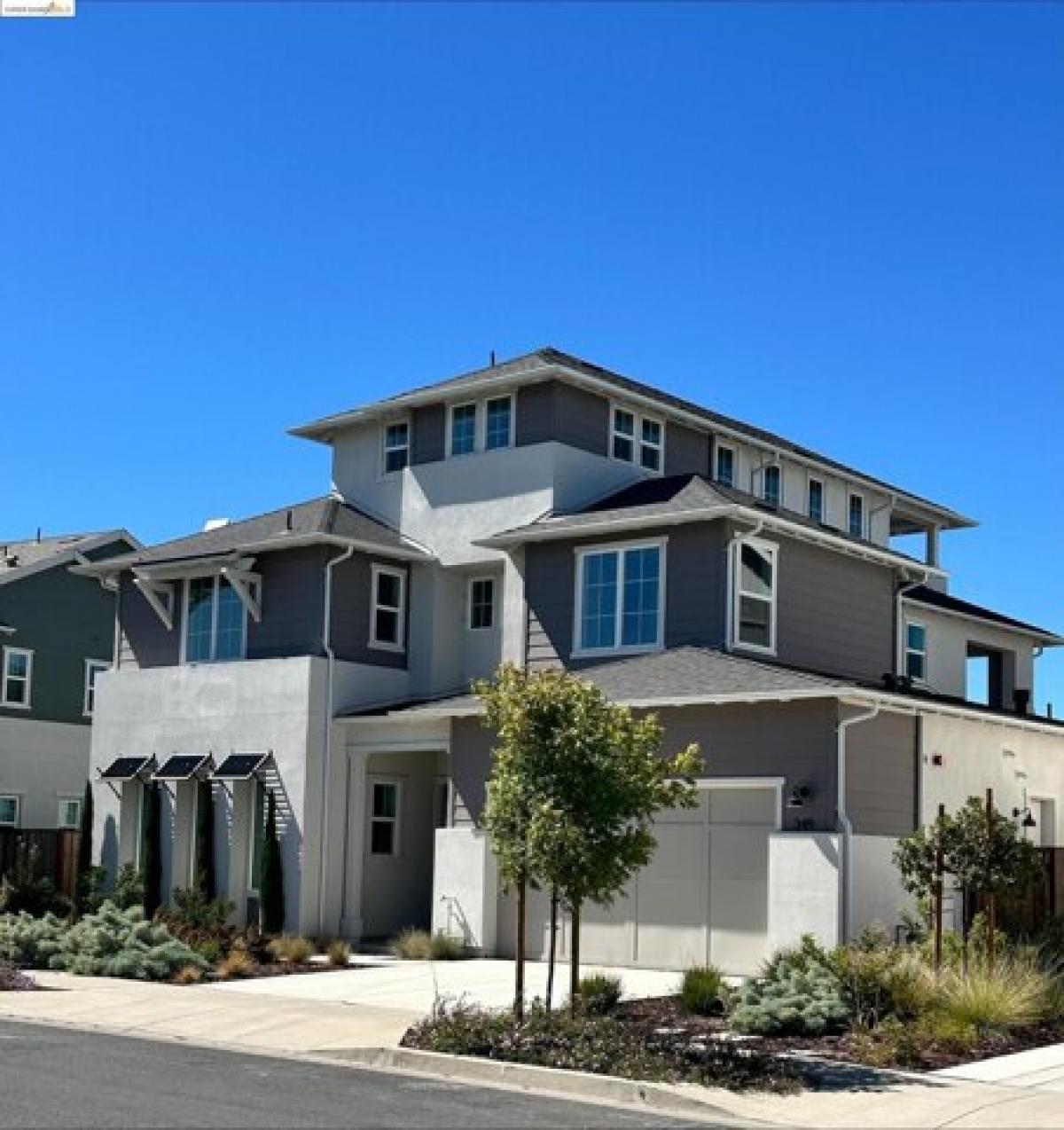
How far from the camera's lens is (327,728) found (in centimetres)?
2812

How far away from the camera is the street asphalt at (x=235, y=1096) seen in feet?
38.4

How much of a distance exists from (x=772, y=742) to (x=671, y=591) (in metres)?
4.33

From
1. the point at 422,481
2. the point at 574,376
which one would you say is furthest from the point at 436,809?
the point at 574,376

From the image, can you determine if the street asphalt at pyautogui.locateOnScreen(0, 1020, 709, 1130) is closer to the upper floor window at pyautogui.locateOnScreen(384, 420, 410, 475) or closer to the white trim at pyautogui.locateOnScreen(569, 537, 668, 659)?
the white trim at pyautogui.locateOnScreen(569, 537, 668, 659)

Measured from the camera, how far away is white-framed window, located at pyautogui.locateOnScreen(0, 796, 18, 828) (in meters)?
38.9

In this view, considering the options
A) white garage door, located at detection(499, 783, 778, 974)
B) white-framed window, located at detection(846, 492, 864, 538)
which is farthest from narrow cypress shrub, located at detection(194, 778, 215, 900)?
white-framed window, located at detection(846, 492, 864, 538)

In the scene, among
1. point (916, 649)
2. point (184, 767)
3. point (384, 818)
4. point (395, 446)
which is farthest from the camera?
point (916, 649)

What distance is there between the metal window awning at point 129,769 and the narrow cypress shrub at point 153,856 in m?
0.61

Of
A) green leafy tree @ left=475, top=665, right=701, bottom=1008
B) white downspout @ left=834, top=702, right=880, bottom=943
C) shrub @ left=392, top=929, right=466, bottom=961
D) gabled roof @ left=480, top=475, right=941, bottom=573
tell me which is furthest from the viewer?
gabled roof @ left=480, top=475, right=941, bottom=573

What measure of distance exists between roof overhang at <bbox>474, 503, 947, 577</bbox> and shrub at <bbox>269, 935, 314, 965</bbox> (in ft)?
24.3

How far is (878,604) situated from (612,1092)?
17.2 meters

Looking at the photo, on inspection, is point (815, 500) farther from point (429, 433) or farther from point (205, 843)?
point (205, 843)

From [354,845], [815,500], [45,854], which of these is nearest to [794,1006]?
[354,845]

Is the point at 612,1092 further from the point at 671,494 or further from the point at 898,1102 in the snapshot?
the point at 671,494
